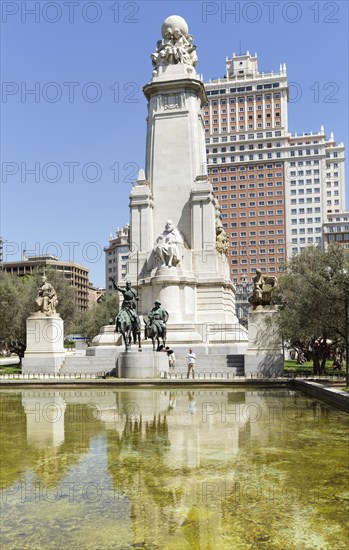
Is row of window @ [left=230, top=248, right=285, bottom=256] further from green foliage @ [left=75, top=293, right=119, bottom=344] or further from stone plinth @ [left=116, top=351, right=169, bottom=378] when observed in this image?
stone plinth @ [left=116, top=351, right=169, bottom=378]

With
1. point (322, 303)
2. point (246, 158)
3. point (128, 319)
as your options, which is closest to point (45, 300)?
point (128, 319)

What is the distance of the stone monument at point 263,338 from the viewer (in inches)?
1056

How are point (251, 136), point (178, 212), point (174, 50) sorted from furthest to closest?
1. point (251, 136)
2. point (174, 50)
3. point (178, 212)

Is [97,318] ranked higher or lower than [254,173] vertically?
lower

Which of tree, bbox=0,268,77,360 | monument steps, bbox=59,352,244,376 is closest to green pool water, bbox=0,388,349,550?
monument steps, bbox=59,352,244,376

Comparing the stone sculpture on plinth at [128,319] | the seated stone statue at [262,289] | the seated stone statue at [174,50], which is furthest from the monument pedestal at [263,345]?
the seated stone statue at [174,50]

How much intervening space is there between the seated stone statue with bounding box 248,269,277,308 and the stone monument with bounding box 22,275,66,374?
36.1ft

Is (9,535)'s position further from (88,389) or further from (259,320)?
(259,320)

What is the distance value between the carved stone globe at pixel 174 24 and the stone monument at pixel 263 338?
20.5 m

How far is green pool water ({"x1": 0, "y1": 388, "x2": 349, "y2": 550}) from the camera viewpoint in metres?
5.43

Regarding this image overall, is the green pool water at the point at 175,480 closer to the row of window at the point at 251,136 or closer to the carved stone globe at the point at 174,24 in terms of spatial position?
the carved stone globe at the point at 174,24

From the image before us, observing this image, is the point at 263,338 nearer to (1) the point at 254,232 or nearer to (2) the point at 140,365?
(2) the point at 140,365

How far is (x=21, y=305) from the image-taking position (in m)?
44.0

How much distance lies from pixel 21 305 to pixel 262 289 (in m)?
23.0
